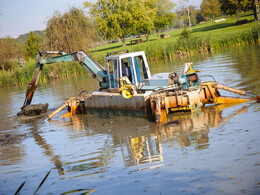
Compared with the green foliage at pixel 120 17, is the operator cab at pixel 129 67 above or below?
below

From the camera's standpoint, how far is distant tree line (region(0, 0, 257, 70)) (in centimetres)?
4041

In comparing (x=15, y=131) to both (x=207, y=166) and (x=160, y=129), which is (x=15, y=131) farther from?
(x=207, y=166)

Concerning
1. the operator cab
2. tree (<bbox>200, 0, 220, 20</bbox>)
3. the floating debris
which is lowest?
the floating debris

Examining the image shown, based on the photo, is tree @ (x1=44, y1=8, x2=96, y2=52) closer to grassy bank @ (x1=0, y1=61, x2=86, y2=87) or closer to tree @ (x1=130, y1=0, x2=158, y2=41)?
grassy bank @ (x1=0, y1=61, x2=86, y2=87)

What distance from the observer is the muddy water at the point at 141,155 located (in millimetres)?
6074

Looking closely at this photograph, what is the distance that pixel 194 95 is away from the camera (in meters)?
12.3

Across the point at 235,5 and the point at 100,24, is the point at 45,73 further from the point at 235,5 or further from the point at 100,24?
the point at 235,5

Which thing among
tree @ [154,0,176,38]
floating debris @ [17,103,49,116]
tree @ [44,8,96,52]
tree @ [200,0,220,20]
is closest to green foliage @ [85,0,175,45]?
tree @ [154,0,176,38]

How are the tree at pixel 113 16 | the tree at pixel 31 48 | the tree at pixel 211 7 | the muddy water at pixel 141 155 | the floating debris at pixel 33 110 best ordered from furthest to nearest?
the tree at pixel 211 7 < the tree at pixel 31 48 < the tree at pixel 113 16 < the floating debris at pixel 33 110 < the muddy water at pixel 141 155

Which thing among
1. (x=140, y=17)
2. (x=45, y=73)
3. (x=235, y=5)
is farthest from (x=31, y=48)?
(x=235, y=5)

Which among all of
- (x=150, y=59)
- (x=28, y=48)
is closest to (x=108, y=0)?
(x=28, y=48)

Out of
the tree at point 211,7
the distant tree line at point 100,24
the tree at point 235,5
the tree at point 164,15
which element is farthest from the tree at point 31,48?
the tree at point 211,7

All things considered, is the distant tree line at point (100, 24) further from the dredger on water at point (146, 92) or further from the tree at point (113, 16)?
the dredger on water at point (146, 92)

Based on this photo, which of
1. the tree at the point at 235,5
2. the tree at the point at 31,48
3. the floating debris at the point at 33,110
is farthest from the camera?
the tree at the point at 31,48
